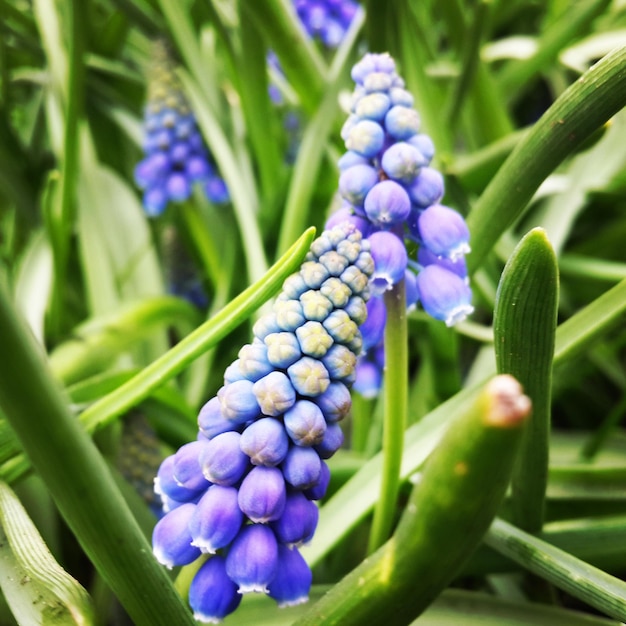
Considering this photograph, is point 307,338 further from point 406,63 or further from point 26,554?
point 406,63

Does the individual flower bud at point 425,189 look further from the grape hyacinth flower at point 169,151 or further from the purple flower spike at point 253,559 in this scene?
the grape hyacinth flower at point 169,151

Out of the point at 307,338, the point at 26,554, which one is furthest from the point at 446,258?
the point at 26,554

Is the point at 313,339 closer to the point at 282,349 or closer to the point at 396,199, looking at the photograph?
the point at 282,349

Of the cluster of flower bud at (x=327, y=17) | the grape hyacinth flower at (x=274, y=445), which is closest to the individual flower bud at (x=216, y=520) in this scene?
the grape hyacinth flower at (x=274, y=445)

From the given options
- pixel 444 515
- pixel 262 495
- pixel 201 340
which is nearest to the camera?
pixel 444 515

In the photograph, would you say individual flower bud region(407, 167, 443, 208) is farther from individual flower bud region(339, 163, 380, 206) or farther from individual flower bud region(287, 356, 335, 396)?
individual flower bud region(287, 356, 335, 396)

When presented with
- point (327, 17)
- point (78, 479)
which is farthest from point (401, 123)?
point (327, 17)

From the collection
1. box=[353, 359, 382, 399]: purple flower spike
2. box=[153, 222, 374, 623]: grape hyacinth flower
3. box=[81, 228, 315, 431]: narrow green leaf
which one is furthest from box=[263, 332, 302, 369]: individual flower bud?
box=[353, 359, 382, 399]: purple flower spike
